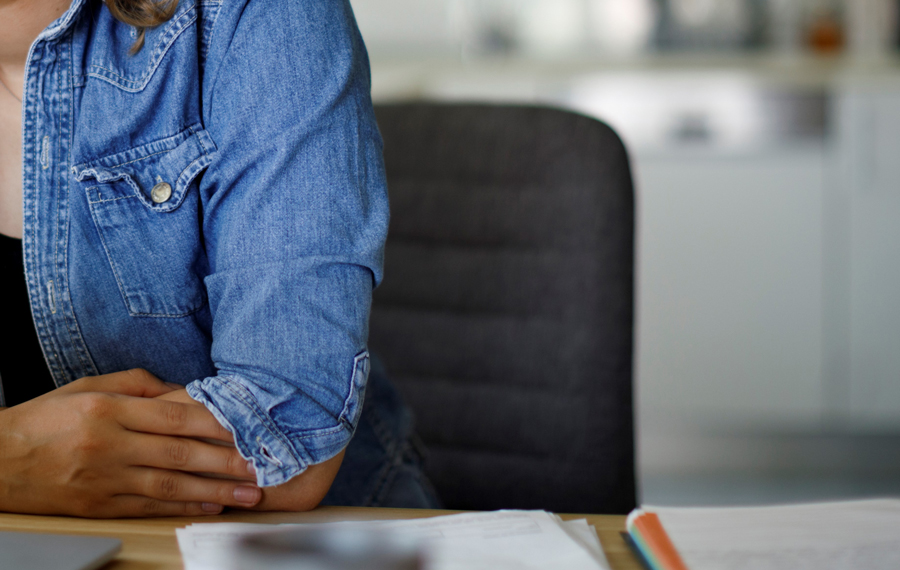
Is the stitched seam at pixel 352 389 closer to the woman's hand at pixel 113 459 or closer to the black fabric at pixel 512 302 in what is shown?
the woman's hand at pixel 113 459

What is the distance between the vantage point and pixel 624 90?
239 centimetres

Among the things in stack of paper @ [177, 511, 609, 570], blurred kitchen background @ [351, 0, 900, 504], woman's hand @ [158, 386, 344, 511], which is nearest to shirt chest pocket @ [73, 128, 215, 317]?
woman's hand @ [158, 386, 344, 511]

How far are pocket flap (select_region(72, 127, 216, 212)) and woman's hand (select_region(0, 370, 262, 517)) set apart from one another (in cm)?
17

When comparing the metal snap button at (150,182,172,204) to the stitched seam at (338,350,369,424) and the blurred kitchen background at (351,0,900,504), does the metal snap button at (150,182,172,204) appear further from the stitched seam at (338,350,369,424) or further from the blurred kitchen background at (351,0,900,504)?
the blurred kitchen background at (351,0,900,504)

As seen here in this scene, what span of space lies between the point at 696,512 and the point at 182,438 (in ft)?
1.11

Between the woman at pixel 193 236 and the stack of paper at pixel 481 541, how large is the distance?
8 centimetres

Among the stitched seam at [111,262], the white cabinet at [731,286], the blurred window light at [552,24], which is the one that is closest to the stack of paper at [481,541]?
the stitched seam at [111,262]

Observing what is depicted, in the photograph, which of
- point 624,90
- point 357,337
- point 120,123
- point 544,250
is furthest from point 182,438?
point 624,90

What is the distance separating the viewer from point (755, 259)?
2396 millimetres

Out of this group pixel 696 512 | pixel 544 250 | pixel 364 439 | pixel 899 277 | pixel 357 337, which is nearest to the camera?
pixel 696 512

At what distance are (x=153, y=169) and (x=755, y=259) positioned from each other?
2068mm

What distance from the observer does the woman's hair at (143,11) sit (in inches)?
26.0

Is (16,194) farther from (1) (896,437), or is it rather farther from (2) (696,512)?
(1) (896,437)

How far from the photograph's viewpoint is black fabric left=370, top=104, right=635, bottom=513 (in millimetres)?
881
